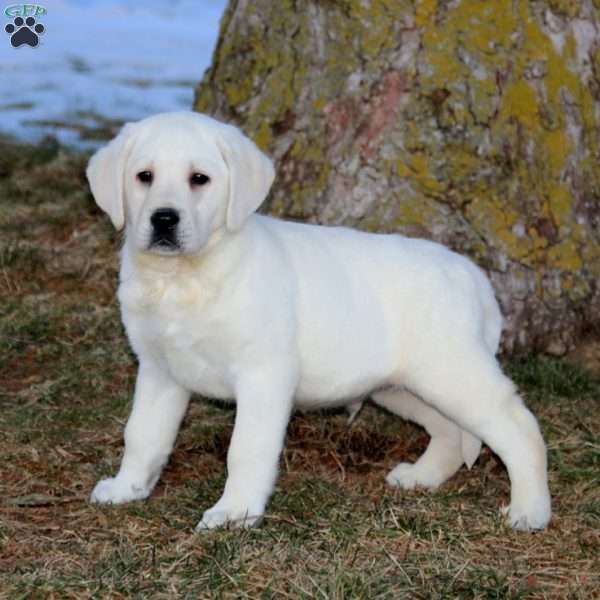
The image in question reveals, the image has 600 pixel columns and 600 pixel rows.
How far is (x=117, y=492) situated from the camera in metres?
4.74

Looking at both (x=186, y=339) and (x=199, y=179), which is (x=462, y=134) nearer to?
(x=199, y=179)

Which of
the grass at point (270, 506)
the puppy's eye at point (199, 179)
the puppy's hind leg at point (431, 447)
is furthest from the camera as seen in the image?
the puppy's hind leg at point (431, 447)

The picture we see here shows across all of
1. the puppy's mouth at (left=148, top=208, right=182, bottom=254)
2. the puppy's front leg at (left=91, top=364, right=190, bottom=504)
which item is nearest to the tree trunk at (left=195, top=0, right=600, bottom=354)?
the puppy's front leg at (left=91, top=364, right=190, bottom=504)

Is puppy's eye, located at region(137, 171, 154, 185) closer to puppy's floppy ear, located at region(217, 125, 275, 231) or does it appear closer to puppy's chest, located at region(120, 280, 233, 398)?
puppy's floppy ear, located at region(217, 125, 275, 231)

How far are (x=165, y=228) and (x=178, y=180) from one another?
0.19 m

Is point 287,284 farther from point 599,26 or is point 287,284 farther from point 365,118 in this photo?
point 599,26

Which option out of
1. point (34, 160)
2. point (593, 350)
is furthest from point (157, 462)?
point (34, 160)

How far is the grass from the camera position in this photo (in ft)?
12.7

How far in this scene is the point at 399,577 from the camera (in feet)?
12.8

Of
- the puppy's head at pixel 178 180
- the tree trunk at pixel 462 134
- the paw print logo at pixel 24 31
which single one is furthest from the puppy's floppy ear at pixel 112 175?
the paw print logo at pixel 24 31

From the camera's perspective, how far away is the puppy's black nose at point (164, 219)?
420 centimetres

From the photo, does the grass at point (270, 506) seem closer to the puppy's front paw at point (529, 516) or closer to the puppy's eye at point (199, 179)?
the puppy's front paw at point (529, 516)

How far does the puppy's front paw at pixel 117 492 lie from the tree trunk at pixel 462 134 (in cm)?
222

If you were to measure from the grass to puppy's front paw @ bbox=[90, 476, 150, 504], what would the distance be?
7 centimetres
